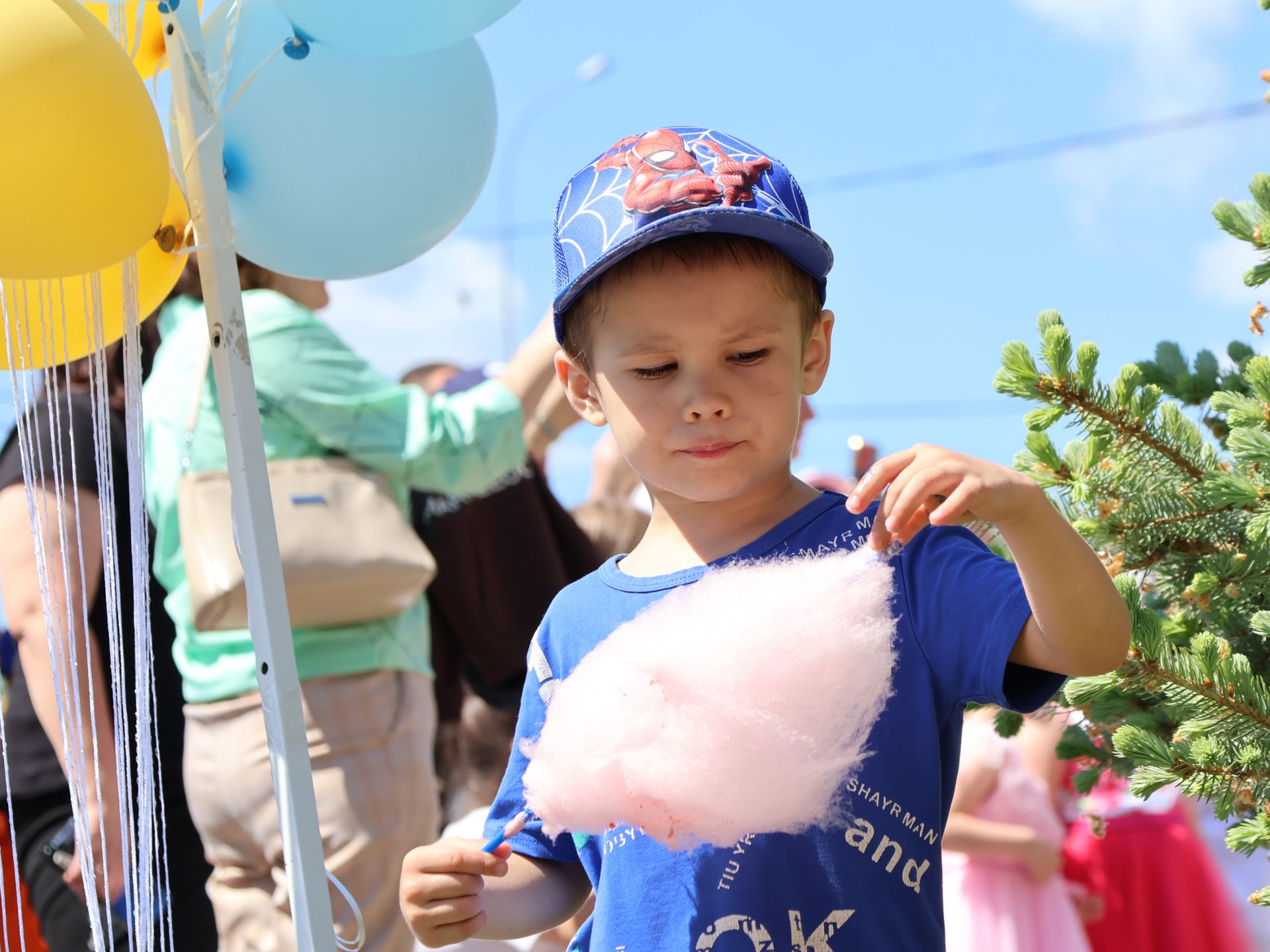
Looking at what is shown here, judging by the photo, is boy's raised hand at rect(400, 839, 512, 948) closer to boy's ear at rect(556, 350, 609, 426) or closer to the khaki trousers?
boy's ear at rect(556, 350, 609, 426)

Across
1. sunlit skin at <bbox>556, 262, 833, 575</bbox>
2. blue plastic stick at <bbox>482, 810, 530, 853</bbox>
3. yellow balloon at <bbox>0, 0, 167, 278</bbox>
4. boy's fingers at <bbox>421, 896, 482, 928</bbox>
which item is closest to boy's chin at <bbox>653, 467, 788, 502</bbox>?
sunlit skin at <bbox>556, 262, 833, 575</bbox>

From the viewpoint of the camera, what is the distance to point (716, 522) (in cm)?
157

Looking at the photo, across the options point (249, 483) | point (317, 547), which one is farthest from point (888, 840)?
point (317, 547)

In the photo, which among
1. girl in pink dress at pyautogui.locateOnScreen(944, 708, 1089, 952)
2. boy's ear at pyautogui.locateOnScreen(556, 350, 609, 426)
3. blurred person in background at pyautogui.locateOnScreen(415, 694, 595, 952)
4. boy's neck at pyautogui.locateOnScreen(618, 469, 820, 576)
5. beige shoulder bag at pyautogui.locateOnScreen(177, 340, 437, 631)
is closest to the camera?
boy's neck at pyautogui.locateOnScreen(618, 469, 820, 576)

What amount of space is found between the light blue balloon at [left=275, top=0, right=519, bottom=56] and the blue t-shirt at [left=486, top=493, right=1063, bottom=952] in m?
1.01

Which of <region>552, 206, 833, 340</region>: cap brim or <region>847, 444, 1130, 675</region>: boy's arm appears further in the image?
<region>552, 206, 833, 340</region>: cap brim

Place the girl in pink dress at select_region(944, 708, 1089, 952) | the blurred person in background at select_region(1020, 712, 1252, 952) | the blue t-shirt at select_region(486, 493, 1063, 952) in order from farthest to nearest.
A: the blurred person in background at select_region(1020, 712, 1252, 952) → the girl in pink dress at select_region(944, 708, 1089, 952) → the blue t-shirt at select_region(486, 493, 1063, 952)

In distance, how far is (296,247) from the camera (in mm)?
2105

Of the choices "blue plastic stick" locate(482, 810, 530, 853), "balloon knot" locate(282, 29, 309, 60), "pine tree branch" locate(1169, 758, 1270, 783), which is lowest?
"pine tree branch" locate(1169, 758, 1270, 783)

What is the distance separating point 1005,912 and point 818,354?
103 inches

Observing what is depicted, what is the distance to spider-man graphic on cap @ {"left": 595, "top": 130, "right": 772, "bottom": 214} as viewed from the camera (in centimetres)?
145

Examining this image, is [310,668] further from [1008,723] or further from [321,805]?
[1008,723]

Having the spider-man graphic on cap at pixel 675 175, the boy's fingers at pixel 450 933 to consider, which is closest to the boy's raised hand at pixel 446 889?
the boy's fingers at pixel 450 933

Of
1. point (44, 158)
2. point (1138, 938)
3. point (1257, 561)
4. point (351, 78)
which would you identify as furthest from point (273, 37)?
point (1138, 938)
